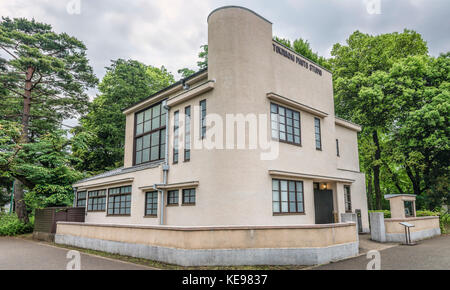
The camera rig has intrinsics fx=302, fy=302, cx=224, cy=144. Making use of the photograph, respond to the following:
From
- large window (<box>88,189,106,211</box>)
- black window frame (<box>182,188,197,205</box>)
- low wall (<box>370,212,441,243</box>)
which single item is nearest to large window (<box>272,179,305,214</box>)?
black window frame (<box>182,188,197,205</box>)

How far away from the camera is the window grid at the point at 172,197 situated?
13.4 metres

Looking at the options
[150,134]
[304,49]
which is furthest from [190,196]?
[304,49]

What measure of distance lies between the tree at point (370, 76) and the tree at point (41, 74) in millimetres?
21487

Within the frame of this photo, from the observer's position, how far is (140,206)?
15.1 m

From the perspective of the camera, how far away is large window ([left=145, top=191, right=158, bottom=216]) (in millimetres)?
14391

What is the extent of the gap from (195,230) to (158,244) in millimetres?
1713

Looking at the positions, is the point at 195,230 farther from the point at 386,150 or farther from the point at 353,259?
the point at 386,150

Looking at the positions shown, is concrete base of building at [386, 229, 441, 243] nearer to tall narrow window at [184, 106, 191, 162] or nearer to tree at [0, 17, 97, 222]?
tall narrow window at [184, 106, 191, 162]

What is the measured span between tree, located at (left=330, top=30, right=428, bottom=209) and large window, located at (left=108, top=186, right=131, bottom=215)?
58.7 feet

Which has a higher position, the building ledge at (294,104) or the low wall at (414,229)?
the building ledge at (294,104)

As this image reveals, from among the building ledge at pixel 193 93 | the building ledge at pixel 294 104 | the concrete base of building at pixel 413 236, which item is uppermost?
the building ledge at pixel 193 93

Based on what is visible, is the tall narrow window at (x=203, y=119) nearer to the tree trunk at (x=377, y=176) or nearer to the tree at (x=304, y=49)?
the tree at (x=304, y=49)

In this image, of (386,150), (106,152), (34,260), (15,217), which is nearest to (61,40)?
(106,152)

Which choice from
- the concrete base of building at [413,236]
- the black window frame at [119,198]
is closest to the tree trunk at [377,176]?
the concrete base of building at [413,236]
